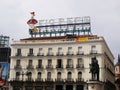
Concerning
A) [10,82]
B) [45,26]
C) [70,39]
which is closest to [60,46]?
[70,39]

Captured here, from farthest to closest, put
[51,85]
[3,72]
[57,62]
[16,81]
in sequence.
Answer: [16,81] < [3,72] < [57,62] < [51,85]

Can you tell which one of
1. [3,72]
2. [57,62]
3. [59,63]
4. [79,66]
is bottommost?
[3,72]

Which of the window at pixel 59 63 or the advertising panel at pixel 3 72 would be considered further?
the advertising panel at pixel 3 72

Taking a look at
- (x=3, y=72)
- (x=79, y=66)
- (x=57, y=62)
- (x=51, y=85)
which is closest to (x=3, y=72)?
(x=3, y=72)

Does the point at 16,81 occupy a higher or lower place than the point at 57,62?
lower

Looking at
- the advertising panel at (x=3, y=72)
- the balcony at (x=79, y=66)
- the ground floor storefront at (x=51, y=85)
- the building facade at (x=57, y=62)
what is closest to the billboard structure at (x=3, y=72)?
the advertising panel at (x=3, y=72)

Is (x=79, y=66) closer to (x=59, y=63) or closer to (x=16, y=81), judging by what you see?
(x=59, y=63)

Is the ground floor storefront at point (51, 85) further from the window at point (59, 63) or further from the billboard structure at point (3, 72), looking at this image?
the window at point (59, 63)

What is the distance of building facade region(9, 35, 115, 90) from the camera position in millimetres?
80438

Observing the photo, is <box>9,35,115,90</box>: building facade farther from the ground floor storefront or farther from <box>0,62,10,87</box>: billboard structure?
<box>0,62,10,87</box>: billboard structure

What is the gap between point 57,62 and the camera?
82812 millimetres

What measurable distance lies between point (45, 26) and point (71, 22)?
7403 millimetres

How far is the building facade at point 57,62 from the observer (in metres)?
80.4

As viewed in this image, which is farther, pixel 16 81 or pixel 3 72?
pixel 16 81
